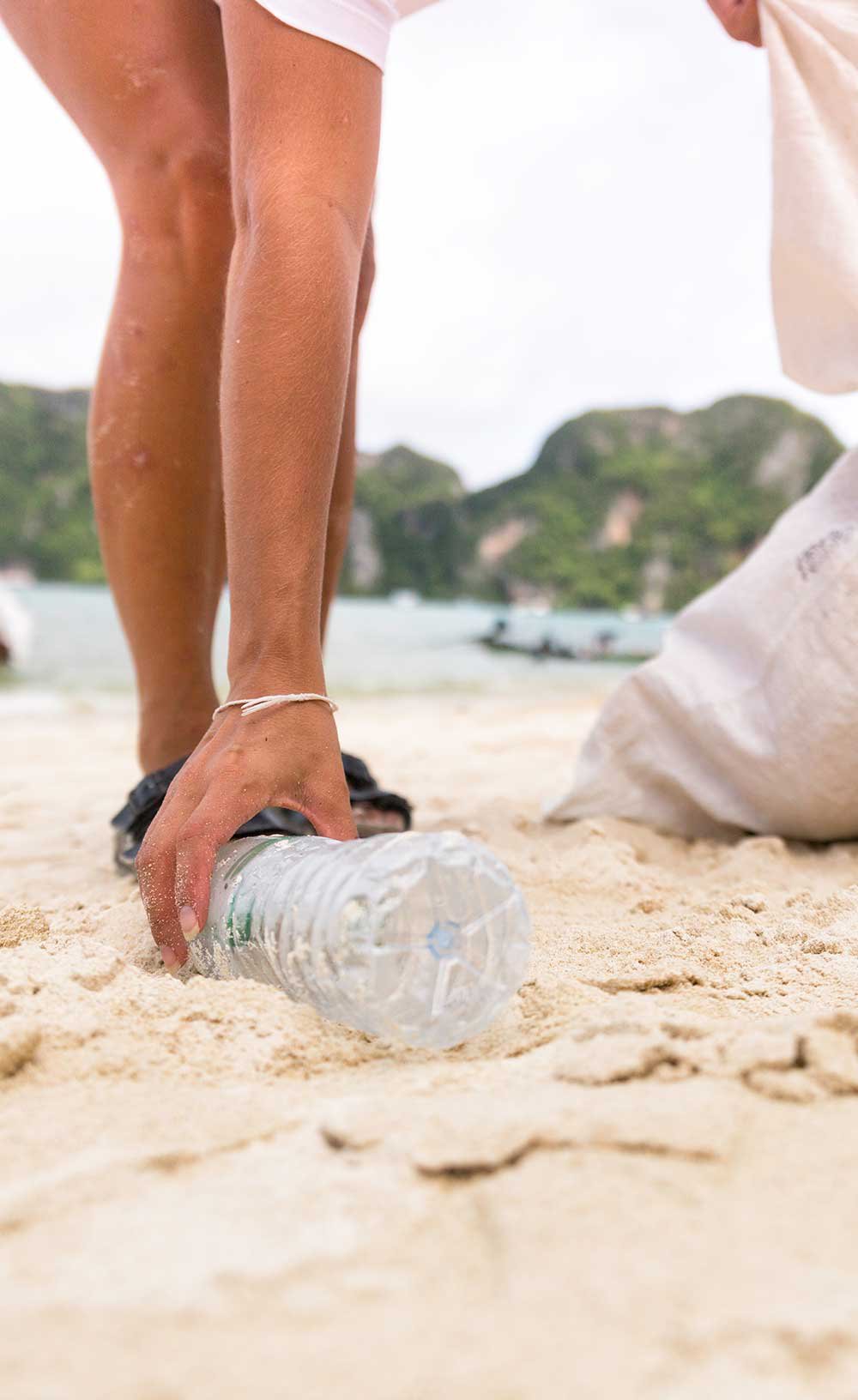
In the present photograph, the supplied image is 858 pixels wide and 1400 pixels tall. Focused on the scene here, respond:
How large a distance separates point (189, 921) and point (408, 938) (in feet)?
0.88

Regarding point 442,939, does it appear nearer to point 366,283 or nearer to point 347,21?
point 347,21

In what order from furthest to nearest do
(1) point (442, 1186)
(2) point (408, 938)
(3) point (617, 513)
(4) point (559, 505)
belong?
1. (4) point (559, 505)
2. (3) point (617, 513)
3. (2) point (408, 938)
4. (1) point (442, 1186)

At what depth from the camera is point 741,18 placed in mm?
1542

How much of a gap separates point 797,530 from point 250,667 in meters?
0.96

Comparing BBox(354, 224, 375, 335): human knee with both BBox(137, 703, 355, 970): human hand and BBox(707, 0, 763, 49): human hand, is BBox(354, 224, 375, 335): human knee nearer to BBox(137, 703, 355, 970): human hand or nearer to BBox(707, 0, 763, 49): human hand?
BBox(707, 0, 763, 49): human hand

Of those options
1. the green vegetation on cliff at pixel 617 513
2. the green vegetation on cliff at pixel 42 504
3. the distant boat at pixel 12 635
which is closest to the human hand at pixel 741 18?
the distant boat at pixel 12 635

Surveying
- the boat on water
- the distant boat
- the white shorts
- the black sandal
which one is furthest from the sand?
the boat on water

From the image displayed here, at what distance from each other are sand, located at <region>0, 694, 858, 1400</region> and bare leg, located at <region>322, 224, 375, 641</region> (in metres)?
0.79

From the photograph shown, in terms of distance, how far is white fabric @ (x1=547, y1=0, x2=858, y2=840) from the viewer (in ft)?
4.72

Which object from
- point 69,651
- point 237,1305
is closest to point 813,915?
point 237,1305

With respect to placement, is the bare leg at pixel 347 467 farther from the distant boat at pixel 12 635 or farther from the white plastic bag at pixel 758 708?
the distant boat at pixel 12 635

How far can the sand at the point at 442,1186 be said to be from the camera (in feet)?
1.46

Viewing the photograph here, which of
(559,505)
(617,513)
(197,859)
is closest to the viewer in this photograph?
(197,859)

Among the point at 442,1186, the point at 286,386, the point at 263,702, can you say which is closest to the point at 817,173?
the point at 286,386
